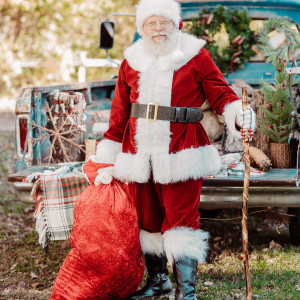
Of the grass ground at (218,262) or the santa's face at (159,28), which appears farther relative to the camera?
the grass ground at (218,262)

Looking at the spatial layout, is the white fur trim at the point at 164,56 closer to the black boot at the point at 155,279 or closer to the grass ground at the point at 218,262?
the black boot at the point at 155,279

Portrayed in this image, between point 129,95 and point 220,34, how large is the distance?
7.92 ft

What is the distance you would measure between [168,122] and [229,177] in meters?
0.85

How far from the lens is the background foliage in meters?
14.4

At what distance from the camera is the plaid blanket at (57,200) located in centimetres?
350

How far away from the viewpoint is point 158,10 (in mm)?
2721

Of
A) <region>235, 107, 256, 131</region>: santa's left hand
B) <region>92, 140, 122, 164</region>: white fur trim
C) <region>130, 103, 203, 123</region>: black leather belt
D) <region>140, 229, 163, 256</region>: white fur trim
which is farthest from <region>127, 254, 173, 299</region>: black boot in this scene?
<region>235, 107, 256, 131</region>: santa's left hand

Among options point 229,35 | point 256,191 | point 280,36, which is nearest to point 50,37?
point 229,35

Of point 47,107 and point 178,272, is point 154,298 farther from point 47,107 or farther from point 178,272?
point 47,107

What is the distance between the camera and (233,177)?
340 centimetres

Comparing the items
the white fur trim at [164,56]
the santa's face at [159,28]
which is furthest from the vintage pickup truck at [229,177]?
the santa's face at [159,28]

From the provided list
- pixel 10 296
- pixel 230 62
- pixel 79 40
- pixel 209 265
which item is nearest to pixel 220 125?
pixel 230 62

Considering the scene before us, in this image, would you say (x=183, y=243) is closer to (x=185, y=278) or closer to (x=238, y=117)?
(x=185, y=278)

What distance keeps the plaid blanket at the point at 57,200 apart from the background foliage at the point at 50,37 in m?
10.9
